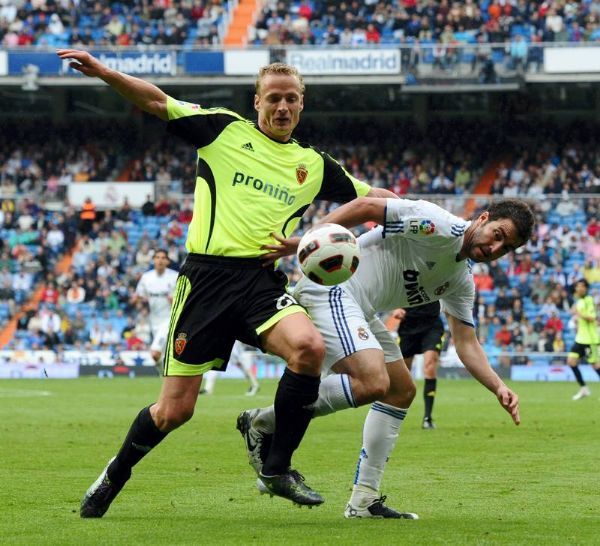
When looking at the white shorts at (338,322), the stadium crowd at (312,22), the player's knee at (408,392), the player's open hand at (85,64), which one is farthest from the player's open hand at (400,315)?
the stadium crowd at (312,22)

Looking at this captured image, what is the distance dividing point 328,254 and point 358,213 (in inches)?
16.9

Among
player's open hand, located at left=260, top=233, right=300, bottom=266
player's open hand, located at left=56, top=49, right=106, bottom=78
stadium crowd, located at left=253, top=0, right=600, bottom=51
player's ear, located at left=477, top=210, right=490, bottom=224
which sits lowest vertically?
player's open hand, located at left=260, top=233, right=300, bottom=266

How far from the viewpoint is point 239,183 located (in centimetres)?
743

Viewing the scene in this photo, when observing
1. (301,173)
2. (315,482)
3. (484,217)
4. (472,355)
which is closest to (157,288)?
(315,482)

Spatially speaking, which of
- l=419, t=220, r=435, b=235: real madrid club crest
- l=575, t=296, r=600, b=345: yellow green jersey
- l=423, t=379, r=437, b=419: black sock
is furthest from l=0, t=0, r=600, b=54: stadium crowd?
l=419, t=220, r=435, b=235: real madrid club crest

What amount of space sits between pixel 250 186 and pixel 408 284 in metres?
1.22

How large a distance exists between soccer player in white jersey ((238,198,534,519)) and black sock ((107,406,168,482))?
0.67 m

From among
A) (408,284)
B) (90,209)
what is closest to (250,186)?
(408,284)

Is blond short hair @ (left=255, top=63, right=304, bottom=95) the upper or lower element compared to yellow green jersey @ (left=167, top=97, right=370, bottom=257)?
upper

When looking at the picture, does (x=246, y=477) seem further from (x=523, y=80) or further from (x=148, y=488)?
(x=523, y=80)

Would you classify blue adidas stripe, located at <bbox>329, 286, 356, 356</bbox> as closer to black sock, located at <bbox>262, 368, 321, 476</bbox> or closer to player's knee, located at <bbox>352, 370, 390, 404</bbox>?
player's knee, located at <bbox>352, 370, 390, 404</bbox>

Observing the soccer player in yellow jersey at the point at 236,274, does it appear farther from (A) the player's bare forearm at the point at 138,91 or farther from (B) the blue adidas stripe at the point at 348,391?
(B) the blue adidas stripe at the point at 348,391

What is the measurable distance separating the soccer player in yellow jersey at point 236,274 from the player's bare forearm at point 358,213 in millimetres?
346

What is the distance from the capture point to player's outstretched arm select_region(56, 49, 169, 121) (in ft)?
23.2
